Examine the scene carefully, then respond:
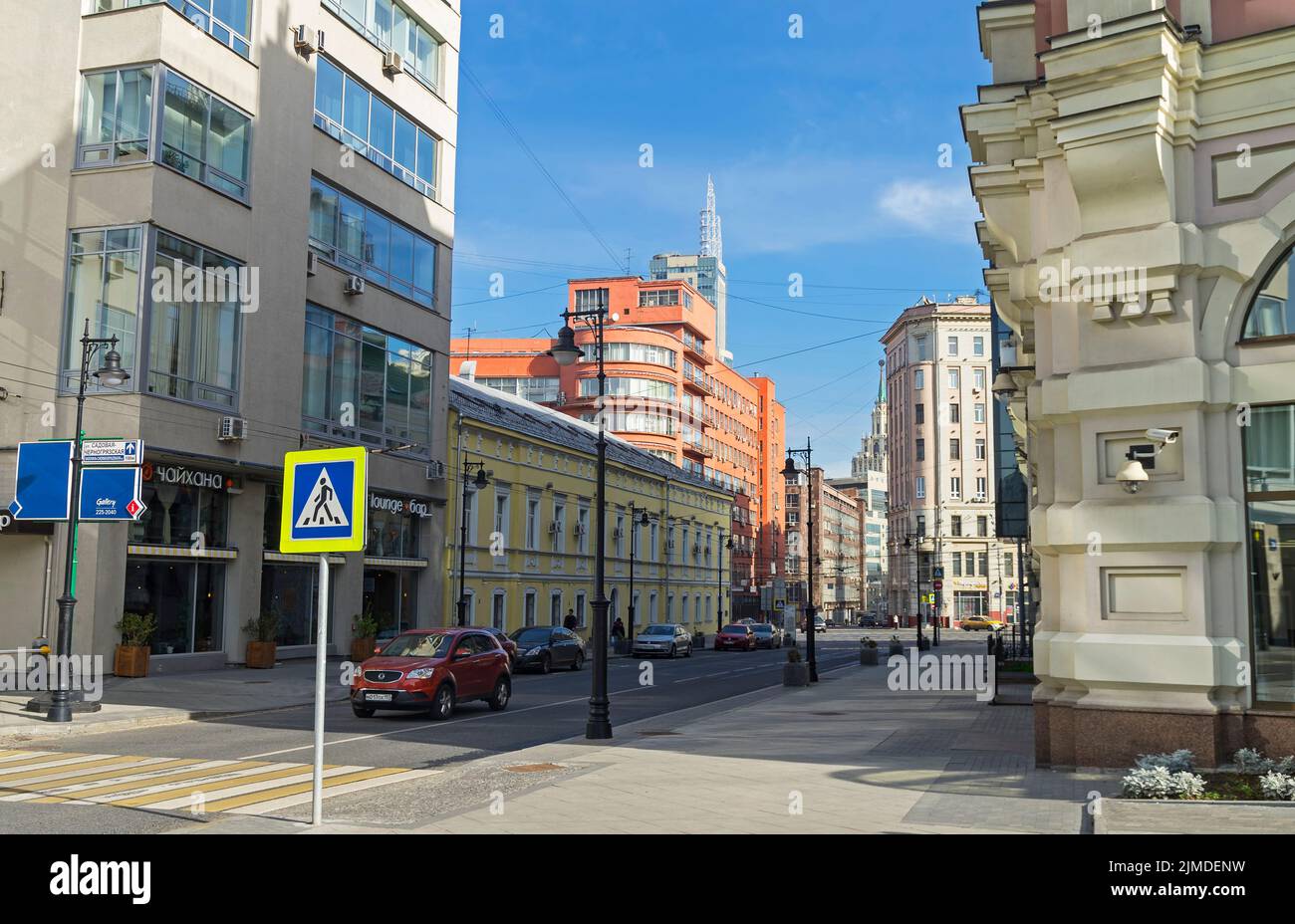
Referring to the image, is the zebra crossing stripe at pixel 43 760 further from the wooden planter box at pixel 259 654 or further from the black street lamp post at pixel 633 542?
the black street lamp post at pixel 633 542

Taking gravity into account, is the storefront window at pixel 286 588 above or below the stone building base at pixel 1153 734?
above

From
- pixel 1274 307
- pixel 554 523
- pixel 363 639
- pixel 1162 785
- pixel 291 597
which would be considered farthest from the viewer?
pixel 554 523

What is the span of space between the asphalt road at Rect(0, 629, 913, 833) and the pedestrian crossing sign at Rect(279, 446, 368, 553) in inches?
97.4

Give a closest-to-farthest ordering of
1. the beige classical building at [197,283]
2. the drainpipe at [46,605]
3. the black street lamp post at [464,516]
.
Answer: the drainpipe at [46,605]
the beige classical building at [197,283]
the black street lamp post at [464,516]

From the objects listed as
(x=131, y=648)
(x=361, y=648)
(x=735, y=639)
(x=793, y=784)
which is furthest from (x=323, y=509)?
(x=735, y=639)

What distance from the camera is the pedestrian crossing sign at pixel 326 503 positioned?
29.2 ft

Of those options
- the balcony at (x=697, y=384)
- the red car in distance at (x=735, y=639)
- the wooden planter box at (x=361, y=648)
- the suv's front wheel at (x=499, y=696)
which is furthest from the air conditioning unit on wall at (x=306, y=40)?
the balcony at (x=697, y=384)

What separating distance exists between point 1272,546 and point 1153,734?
222 cm

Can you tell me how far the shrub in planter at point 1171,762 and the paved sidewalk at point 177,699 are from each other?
15640 millimetres

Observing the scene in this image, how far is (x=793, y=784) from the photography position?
38.0 ft

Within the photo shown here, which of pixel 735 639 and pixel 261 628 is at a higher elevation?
pixel 261 628

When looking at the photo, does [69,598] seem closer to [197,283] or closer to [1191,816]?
[197,283]

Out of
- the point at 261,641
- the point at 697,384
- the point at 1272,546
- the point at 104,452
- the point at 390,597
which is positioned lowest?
the point at 261,641
